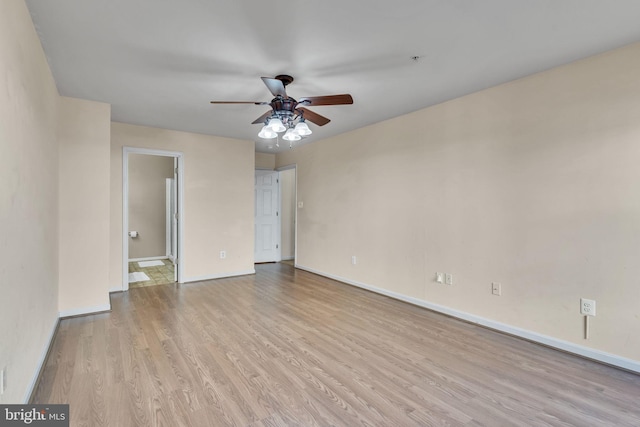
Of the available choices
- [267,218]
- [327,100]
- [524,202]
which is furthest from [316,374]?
[267,218]

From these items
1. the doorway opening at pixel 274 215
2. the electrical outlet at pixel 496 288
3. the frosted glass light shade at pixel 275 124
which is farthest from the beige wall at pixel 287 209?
the electrical outlet at pixel 496 288

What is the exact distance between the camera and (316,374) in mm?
2324

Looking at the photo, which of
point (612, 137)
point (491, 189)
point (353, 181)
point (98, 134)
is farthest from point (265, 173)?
point (612, 137)

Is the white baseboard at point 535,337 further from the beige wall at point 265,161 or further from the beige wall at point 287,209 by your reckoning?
the beige wall at point 265,161

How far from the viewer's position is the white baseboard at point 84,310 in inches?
136

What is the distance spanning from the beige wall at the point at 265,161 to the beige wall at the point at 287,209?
365 millimetres

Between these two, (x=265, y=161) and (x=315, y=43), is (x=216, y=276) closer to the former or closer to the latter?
(x=265, y=161)

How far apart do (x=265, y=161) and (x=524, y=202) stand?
5.15 m

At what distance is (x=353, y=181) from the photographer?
4910 millimetres

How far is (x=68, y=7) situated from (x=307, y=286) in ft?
13.3

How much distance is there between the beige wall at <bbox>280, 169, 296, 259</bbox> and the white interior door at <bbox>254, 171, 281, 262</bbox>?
23cm

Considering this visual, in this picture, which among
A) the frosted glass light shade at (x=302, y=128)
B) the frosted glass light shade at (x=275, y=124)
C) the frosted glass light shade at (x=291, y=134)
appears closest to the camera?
the frosted glass light shade at (x=275, y=124)

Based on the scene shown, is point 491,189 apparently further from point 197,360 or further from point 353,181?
point 197,360

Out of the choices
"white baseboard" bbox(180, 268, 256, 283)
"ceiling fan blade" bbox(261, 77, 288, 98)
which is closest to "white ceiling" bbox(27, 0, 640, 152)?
"ceiling fan blade" bbox(261, 77, 288, 98)
